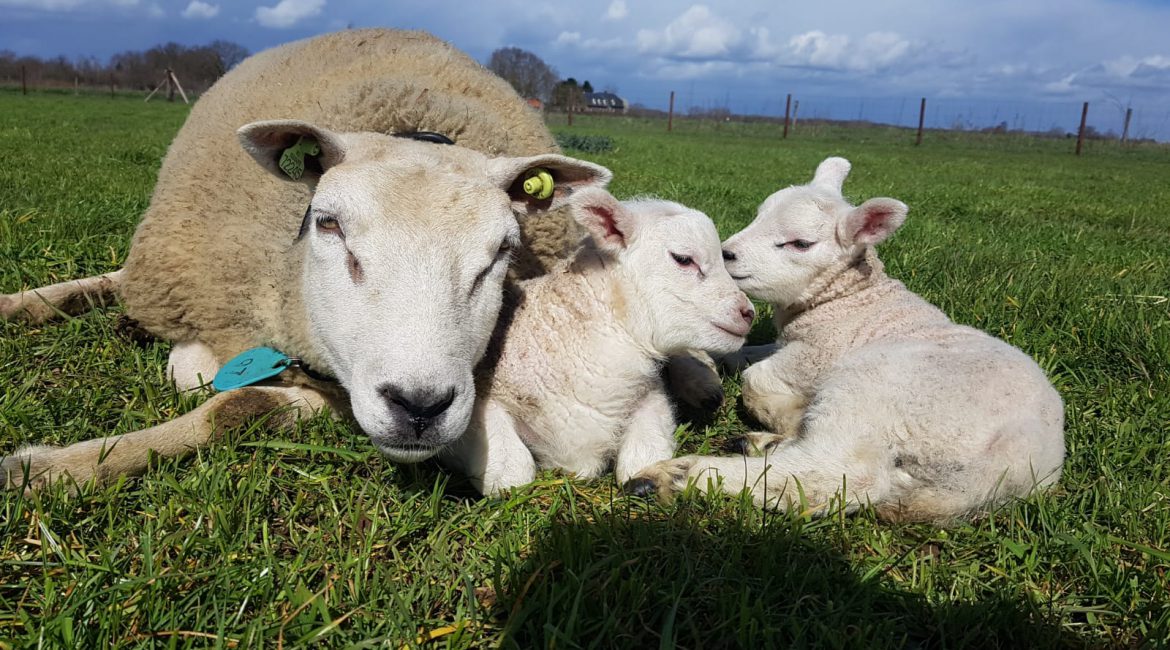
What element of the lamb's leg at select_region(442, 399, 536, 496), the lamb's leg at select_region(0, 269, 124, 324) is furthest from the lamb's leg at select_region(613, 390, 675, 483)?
the lamb's leg at select_region(0, 269, 124, 324)

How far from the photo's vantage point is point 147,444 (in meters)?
2.51

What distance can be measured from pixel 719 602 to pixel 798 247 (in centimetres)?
222

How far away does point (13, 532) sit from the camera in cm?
207

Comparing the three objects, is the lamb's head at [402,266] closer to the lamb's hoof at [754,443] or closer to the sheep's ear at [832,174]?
the lamb's hoof at [754,443]

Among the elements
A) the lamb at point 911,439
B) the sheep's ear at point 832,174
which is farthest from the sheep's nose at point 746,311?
the sheep's ear at point 832,174

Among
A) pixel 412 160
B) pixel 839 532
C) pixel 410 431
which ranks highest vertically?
pixel 412 160

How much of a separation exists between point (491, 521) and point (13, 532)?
126 centimetres

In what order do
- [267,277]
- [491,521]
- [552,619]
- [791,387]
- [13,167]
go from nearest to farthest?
[552,619] < [491,521] < [267,277] < [791,387] < [13,167]

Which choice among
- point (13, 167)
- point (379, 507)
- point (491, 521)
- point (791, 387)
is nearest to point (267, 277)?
point (379, 507)

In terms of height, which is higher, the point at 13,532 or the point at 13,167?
the point at 13,167

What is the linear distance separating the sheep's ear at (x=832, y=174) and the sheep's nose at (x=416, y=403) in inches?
118

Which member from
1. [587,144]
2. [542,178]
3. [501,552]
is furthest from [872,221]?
[587,144]

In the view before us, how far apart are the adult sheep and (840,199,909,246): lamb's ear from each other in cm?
134

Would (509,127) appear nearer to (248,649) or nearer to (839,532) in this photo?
(839,532)
